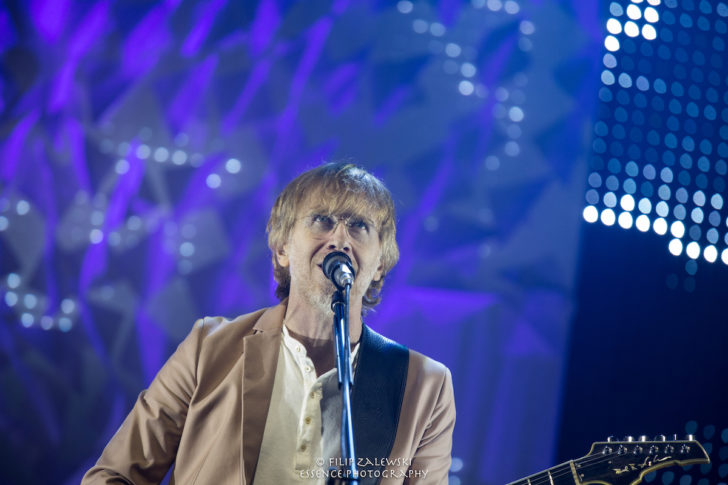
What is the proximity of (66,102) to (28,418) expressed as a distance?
1.67 metres

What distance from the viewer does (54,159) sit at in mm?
3398

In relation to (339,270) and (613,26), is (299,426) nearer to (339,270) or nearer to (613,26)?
(339,270)

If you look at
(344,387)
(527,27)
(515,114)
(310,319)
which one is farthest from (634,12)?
(344,387)

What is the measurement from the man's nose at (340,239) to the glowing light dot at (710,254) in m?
2.65

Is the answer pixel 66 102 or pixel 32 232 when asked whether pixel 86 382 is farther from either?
pixel 66 102

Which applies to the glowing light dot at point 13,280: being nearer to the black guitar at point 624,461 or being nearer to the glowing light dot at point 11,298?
the glowing light dot at point 11,298

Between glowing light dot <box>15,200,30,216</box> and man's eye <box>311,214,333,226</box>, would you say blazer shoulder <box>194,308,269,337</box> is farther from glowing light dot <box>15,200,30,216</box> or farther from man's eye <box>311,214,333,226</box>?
glowing light dot <box>15,200,30,216</box>

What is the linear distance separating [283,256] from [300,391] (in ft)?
2.01

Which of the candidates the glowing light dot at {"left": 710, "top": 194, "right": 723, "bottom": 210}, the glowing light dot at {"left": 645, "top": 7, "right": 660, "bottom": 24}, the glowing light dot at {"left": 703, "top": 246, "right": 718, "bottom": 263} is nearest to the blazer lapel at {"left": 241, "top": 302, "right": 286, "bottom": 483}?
the glowing light dot at {"left": 703, "top": 246, "right": 718, "bottom": 263}

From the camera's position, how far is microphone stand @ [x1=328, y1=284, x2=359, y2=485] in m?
1.61

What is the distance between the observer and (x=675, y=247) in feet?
12.9

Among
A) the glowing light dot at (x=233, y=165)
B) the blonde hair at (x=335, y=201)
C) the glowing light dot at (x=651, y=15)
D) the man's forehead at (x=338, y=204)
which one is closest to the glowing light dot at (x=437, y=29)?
the glowing light dot at (x=651, y=15)

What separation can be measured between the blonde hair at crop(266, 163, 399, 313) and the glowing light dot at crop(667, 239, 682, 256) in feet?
6.74

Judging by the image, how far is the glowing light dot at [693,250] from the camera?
396cm
